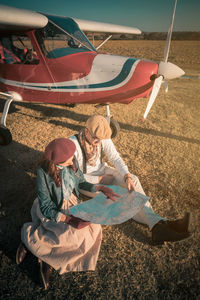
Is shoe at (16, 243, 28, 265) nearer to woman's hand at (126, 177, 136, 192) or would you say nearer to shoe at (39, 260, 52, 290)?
shoe at (39, 260, 52, 290)

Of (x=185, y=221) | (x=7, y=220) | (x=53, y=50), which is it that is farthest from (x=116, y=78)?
(x=7, y=220)

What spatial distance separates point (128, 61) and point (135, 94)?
2.27ft

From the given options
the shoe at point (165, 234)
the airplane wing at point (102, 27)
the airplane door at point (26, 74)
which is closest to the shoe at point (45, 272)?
the shoe at point (165, 234)

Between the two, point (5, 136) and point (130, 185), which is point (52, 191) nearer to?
point (130, 185)

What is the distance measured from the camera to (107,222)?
5.77ft

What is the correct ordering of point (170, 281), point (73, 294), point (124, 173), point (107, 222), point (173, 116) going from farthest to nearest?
point (173, 116) → point (124, 173) → point (170, 281) → point (73, 294) → point (107, 222)

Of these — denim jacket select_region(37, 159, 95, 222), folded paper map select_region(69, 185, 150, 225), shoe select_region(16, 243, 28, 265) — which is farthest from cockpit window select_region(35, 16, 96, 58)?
shoe select_region(16, 243, 28, 265)

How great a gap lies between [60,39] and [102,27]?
3.57 m

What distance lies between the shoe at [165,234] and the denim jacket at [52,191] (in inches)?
48.4

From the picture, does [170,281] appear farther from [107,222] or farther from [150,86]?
[150,86]

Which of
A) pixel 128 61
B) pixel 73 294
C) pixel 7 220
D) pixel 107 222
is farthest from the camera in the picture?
pixel 128 61

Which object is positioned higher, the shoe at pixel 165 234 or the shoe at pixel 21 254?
the shoe at pixel 165 234

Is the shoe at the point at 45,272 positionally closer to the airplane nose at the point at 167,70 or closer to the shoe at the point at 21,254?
the shoe at the point at 21,254

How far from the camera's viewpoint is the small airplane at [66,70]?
347 centimetres
